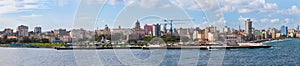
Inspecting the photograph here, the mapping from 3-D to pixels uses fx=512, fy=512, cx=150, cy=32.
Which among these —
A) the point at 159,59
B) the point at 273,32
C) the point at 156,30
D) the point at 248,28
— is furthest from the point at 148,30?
the point at 273,32

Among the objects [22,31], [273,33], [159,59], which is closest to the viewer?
[159,59]

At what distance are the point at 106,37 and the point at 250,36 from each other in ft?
86.0

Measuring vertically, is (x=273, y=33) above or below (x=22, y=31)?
below

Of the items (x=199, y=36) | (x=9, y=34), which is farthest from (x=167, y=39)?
(x=9, y=34)

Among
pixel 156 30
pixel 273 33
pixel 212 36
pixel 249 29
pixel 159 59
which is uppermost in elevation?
pixel 249 29

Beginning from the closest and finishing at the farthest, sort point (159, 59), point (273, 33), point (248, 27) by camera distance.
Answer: point (159, 59)
point (248, 27)
point (273, 33)

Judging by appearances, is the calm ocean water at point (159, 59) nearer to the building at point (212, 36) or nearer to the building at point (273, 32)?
the building at point (212, 36)

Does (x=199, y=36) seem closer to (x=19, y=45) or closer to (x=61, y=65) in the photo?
(x=19, y=45)

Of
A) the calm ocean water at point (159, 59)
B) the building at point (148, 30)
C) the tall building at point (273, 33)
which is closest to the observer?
the calm ocean water at point (159, 59)

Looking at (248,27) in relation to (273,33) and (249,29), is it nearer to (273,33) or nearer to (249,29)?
(249,29)

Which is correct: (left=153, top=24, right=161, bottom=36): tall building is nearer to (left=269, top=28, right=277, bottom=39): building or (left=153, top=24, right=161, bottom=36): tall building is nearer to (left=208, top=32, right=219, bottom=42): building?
(left=208, top=32, right=219, bottom=42): building

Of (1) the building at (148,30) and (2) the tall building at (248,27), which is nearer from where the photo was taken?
(1) the building at (148,30)

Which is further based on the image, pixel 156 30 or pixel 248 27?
pixel 248 27

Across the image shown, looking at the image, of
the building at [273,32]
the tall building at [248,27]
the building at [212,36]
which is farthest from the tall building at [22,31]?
the building at [273,32]
